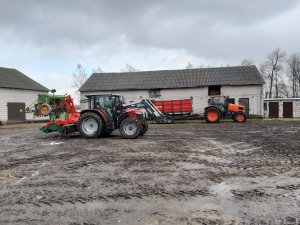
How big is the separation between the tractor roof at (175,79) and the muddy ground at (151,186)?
24.6 meters

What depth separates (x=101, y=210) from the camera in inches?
195

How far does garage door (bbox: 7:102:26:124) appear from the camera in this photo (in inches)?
1280

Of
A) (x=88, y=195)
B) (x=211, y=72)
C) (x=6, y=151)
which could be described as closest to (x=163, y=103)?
(x=211, y=72)

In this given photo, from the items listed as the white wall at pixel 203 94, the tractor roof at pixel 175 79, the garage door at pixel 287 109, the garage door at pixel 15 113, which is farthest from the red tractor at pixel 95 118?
the garage door at pixel 287 109

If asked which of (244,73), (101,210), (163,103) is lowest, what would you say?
(101,210)

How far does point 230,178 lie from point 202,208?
2010 millimetres

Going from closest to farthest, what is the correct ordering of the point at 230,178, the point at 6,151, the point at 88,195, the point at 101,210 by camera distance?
the point at 101,210
the point at 88,195
the point at 230,178
the point at 6,151

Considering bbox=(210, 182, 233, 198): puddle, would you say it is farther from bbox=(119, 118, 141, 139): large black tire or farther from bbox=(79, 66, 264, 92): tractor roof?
bbox=(79, 66, 264, 92): tractor roof

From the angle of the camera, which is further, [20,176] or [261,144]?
[261,144]

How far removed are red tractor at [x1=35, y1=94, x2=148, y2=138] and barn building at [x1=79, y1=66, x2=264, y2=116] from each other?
18.5 m

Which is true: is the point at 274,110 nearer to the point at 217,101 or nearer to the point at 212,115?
the point at 217,101

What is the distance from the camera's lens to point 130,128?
1392cm

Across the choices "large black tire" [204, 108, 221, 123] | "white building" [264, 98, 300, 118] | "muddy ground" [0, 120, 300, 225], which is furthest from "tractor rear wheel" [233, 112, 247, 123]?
"muddy ground" [0, 120, 300, 225]

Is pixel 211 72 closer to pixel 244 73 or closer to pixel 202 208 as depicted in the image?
pixel 244 73
